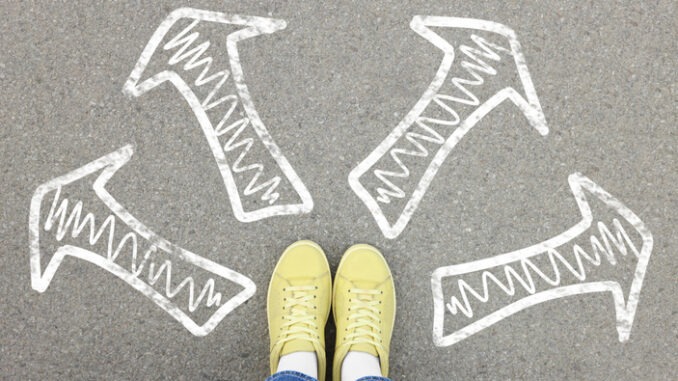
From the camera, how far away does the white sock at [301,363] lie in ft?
5.72

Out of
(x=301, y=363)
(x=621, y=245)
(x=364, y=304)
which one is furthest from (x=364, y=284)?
(x=621, y=245)

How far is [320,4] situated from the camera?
180 centimetres

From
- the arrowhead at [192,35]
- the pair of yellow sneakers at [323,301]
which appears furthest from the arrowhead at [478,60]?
the pair of yellow sneakers at [323,301]

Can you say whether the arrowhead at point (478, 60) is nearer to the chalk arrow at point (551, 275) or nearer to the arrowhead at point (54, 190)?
the chalk arrow at point (551, 275)

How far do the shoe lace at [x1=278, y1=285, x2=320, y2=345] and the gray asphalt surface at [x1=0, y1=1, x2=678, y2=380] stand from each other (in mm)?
98

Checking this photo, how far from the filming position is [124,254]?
1804 mm

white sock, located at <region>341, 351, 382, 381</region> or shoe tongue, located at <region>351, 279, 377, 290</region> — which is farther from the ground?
shoe tongue, located at <region>351, 279, 377, 290</region>

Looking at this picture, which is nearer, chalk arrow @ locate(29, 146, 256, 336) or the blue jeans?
the blue jeans

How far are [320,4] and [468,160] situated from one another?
0.71 metres

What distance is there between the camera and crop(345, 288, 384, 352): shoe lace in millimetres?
1785

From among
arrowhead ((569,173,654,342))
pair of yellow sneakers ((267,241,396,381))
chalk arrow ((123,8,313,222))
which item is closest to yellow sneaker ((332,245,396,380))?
pair of yellow sneakers ((267,241,396,381))

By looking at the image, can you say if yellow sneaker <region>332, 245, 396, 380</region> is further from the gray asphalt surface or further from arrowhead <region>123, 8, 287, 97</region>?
arrowhead <region>123, 8, 287, 97</region>

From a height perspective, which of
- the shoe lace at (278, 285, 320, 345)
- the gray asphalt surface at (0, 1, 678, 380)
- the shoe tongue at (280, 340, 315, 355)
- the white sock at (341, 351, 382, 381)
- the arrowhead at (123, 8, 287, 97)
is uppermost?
the arrowhead at (123, 8, 287, 97)

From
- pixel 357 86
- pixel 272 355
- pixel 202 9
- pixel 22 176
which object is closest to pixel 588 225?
pixel 357 86
